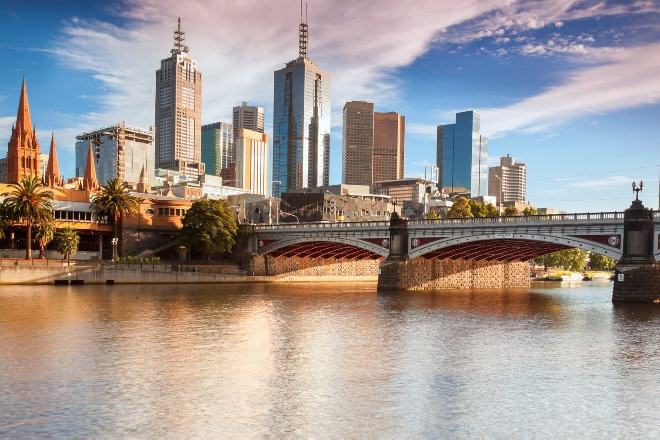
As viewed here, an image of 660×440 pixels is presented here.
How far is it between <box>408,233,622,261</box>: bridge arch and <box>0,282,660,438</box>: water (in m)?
16.9

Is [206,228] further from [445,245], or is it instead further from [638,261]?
[638,261]

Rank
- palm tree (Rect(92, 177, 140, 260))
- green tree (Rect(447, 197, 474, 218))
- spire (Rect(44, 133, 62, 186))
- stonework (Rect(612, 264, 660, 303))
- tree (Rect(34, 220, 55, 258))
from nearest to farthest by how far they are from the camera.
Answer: stonework (Rect(612, 264, 660, 303)) → tree (Rect(34, 220, 55, 258)) → palm tree (Rect(92, 177, 140, 260)) → green tree (Rect(447, 197, 474, 218)) → spire (Rect(44, 133, 62, 186))

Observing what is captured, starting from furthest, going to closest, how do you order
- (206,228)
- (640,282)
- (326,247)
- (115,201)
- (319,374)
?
(326,247)
(206,228)
(115,201)
(640,282)
(319,374)

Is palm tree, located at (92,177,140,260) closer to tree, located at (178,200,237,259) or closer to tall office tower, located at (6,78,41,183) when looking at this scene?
tree, located at (178,200,237,259)

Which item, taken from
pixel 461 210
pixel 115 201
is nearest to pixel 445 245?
pixel 115 201

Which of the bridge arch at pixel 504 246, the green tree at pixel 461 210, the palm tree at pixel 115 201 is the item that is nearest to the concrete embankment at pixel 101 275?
the palm tree at pixel 115 201

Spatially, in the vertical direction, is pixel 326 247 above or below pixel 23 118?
below

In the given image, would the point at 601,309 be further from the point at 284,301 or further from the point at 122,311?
the point at 122,311

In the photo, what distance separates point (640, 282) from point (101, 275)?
67.3 m

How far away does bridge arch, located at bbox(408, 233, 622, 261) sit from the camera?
7506 centimetres

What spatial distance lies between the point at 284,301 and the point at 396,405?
4668cm

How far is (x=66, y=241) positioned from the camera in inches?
3866

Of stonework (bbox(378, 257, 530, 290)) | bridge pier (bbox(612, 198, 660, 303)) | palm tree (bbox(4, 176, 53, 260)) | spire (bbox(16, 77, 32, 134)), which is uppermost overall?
spire (bbox(16, 77, 32, 134))

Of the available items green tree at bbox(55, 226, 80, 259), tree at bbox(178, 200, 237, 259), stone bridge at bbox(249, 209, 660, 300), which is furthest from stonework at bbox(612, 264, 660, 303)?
green tree at bbox(55, 226, 80, 259)
